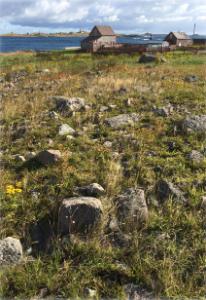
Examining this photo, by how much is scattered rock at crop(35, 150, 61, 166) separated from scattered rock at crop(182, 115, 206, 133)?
3.27 metres

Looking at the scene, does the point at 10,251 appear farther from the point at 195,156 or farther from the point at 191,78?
the point at 191,78

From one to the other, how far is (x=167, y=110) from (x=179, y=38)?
7510cm

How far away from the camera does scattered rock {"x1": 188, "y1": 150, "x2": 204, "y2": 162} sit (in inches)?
316

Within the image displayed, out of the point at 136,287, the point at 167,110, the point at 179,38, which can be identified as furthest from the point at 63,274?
the point at 179,38

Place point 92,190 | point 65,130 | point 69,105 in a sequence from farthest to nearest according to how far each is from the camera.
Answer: point 69,105 < point 65,130 < point 92,190

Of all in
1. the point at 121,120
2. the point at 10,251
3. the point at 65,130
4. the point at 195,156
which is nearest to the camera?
the point at 10,251

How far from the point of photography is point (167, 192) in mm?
6812

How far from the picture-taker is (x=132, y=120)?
1027 centimetres

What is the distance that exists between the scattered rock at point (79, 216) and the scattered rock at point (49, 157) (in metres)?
1.80

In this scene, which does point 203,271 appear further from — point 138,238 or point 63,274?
point 63,274

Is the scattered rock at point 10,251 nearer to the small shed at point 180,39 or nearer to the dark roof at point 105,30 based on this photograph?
the small shed at point 180,39

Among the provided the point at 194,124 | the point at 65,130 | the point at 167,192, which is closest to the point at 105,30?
the point at 194,124

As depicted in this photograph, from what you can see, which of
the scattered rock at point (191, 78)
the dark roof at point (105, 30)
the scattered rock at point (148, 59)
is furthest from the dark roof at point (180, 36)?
the scattered rock at point (191, 78)

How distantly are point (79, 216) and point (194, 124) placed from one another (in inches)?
184
